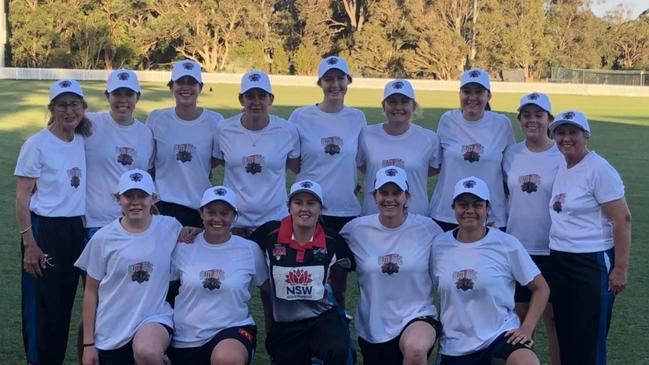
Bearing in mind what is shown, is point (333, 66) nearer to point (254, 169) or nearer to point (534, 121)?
point (254, 169)

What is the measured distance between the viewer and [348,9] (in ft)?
206

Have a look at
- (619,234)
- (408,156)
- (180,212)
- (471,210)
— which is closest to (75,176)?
(180,212)

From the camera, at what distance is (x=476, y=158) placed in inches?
212

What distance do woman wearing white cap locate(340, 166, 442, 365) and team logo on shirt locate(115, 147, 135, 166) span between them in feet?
5.63

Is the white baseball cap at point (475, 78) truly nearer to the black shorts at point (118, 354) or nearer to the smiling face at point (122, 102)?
the smiling face at point (122, 102)

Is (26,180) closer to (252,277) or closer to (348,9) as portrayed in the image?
(252,277)

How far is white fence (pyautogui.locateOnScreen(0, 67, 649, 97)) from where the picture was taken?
43.2 m

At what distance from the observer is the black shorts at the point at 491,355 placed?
4.26 meters

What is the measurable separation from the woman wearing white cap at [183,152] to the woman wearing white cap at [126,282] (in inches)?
34.4

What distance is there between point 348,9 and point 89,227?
59680mm

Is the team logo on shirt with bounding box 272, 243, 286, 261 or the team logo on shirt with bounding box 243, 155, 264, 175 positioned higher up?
the team logo on shirt with bounding box 243, 155, 264, 175

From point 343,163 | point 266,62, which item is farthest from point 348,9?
point 343,163

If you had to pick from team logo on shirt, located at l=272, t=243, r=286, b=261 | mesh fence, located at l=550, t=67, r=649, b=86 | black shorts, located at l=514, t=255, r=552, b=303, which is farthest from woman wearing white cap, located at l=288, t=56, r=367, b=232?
mesh fence, located at l=550, t=67, r=649, b=86

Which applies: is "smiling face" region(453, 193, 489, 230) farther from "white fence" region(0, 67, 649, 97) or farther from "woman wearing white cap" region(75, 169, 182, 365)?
"white fence" region(0, 67, 649, 97)
